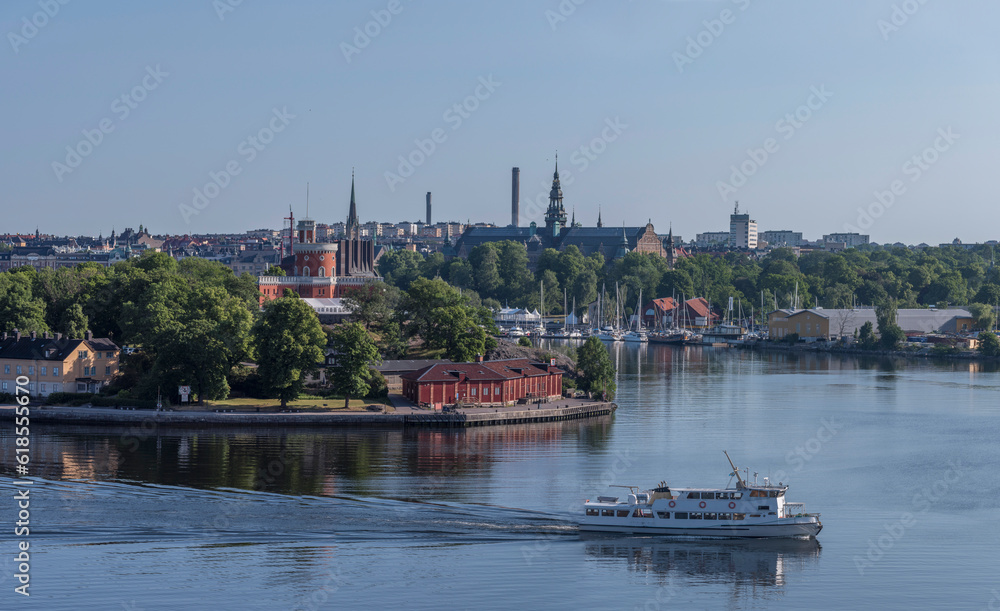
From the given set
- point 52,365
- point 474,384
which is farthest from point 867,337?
point 52,365

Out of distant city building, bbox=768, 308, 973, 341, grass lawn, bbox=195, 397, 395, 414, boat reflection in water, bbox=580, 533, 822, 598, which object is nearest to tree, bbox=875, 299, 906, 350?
distant city building, bbox=768, 308, 973, 341

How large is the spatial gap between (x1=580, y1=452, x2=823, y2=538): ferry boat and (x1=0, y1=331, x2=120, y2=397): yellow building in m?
25.1

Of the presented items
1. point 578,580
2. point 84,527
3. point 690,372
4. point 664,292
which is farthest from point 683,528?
point 664,292

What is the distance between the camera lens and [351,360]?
142 ft

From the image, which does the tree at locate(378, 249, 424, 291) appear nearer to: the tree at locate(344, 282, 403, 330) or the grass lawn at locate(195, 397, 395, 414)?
the tree at locate(344, 282, 403, 330)

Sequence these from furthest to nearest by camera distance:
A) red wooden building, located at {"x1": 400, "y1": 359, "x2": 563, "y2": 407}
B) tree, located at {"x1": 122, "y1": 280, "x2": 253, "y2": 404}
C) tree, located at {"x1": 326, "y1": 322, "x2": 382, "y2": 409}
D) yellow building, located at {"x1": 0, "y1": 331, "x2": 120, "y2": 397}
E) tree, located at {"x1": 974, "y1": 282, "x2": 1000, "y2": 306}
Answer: tree, located at {"x1": 974, "y1": 282, "x2": 1000, "y2": 306}, yellow building, located at {"x1": 0, "y1": 331, "x2": 120, "y2": 397}, red wooden building, located at {"x1": 400, "y1": 359, "x2": 563, "y2": 407}, tree, located at {"x1": 326, "y1": 322, "x2": 382, "y2": 409}, tree, located at {"x1": 122, "y1": 280, "x2": 253, "y2": 404}

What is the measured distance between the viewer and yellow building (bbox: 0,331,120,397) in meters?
45.0

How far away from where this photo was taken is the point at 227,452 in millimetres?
35750

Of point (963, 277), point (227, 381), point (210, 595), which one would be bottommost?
point (210, 595)

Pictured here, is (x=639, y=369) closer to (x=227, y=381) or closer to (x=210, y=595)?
(x=227, y=381)

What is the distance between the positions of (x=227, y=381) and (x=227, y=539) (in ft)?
62.2

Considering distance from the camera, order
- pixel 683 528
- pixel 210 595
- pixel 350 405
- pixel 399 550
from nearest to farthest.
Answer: pixel 210 595, pixel 399 550, pixel 683 528, pixel 350 405

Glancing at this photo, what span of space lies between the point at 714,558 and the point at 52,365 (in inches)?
1123

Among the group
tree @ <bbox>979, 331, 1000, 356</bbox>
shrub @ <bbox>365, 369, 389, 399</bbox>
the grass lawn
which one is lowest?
the grass lawn
